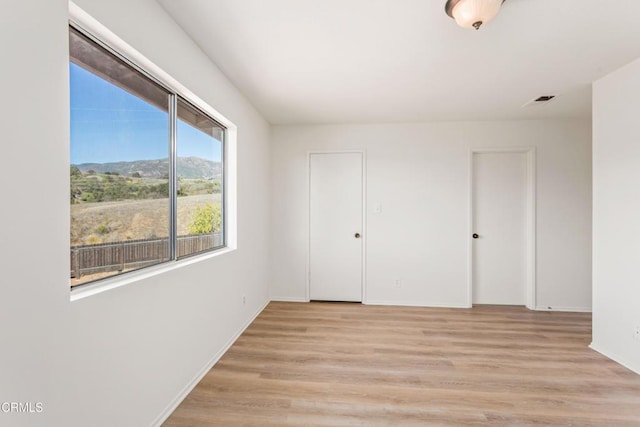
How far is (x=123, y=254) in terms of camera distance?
165cm

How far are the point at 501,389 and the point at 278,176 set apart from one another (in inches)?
134

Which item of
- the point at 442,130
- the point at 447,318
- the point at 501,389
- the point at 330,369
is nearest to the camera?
the point at 501,389

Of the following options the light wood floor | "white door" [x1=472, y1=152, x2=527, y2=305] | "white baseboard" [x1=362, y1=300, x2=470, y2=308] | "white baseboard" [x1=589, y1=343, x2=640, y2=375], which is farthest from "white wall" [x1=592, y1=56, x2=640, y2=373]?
"white baseboard" [x1=362, y1=300, x2=470, y2=308]

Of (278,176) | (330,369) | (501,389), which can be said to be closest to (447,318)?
(501,389)

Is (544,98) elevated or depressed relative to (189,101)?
elevated

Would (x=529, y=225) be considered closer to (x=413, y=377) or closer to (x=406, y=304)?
(x=406, y=304)

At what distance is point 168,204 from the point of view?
6.84 feet

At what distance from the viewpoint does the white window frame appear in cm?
134

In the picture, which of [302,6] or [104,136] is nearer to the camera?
[104,136]

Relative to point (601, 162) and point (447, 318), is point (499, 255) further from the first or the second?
point (601, 162)

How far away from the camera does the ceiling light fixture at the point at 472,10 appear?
62.9 inches

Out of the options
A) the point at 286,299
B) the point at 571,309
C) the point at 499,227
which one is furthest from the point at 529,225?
the point at 286,299

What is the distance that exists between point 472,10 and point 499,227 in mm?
3198

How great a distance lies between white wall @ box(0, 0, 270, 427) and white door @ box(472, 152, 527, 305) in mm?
3672
